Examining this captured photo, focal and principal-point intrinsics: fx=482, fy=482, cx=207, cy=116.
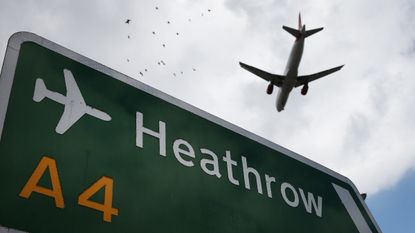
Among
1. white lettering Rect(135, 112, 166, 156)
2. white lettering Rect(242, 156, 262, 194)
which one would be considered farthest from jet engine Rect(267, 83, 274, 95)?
white lettering Rect(135, 112, 166, 156)

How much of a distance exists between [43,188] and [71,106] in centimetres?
80

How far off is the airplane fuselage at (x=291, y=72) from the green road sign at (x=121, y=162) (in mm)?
33355

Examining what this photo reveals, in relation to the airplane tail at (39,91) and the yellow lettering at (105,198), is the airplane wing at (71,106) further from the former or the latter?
the yellow lettering at (105,198)

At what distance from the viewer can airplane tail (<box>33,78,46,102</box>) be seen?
11.6ft

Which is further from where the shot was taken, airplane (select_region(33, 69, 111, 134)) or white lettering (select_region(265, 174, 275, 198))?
white lettering (select_region(265, 174, 275, 198))

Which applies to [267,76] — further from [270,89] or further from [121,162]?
[121,162]

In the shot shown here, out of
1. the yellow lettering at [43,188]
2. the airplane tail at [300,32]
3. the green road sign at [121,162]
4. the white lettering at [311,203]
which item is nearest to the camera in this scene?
the yellow lettering at [43,188]

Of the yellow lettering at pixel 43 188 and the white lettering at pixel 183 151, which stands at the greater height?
the white lettering at pixel 183 151

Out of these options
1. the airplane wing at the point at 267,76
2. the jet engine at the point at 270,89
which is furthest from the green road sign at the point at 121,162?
the airplane wing at the point at 267,76

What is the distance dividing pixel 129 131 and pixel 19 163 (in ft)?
3.55

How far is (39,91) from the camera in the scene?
3576 millimetres

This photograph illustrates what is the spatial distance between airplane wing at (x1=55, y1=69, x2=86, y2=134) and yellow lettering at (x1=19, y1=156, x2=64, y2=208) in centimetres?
31

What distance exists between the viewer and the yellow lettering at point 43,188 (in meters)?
3.07

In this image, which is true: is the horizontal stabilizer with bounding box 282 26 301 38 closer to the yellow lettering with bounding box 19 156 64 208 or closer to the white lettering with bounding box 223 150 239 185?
the white lettering with bounding box 223 150 239 185
